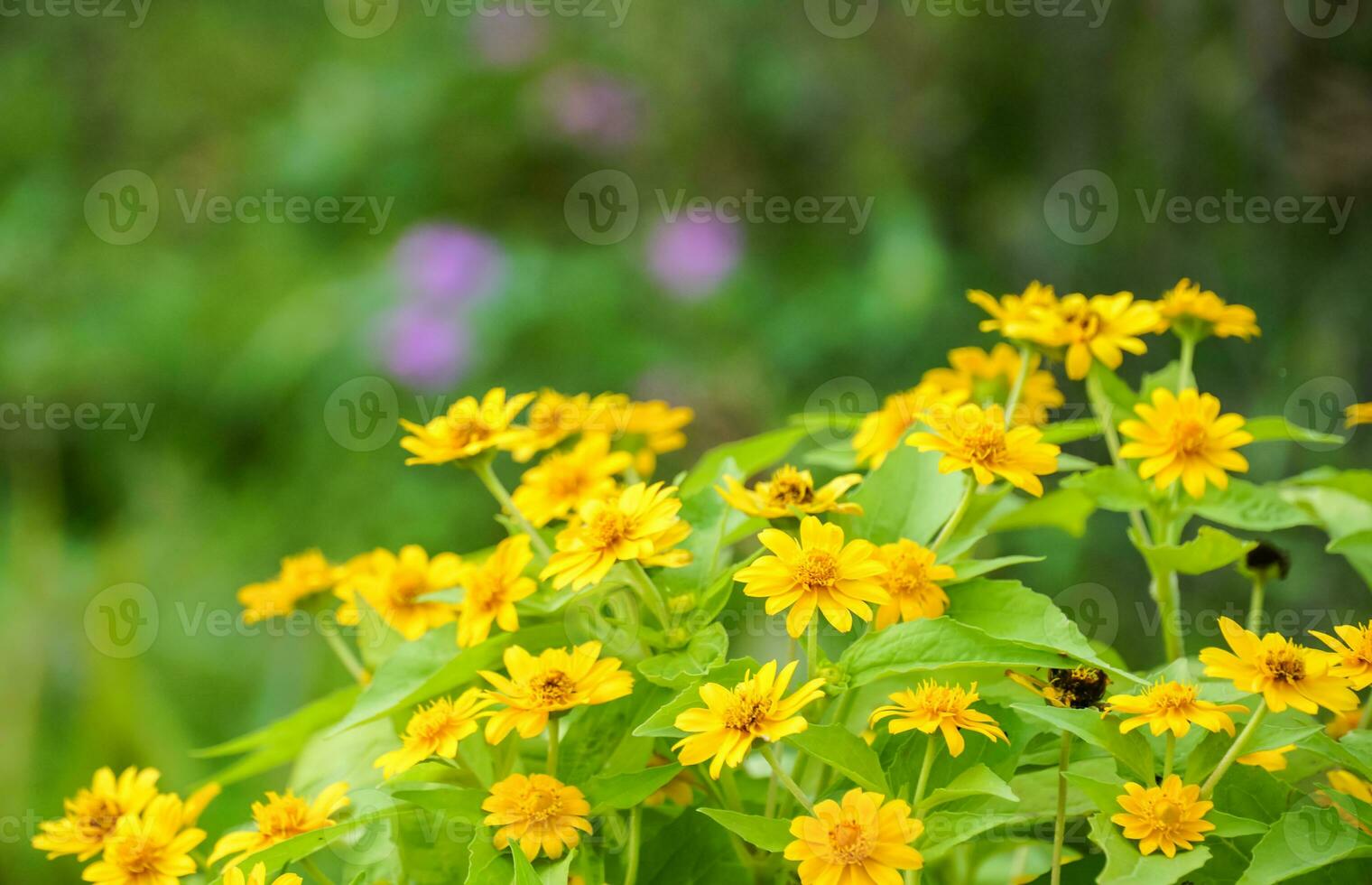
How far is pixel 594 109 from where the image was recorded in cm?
227

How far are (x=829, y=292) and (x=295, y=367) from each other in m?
0.94

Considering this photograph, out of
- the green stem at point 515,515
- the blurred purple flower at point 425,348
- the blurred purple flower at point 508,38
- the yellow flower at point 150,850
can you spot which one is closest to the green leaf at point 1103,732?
the green stem at point 515,515

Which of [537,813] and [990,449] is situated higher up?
[990,449]

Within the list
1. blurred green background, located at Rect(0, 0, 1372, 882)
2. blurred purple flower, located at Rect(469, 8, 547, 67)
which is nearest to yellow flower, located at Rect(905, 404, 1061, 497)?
blurred green background, located at Rect(0, 0, 1372, 882)

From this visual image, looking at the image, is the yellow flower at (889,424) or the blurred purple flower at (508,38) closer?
the yellow flower at (889,424)

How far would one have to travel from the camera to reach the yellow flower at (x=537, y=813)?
1.50ft

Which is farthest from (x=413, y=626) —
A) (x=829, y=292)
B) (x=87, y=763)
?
(x=829, y=292)

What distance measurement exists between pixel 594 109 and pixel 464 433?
178cm

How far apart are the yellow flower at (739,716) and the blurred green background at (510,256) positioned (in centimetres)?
113

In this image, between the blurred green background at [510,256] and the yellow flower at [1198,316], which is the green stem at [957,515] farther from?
the blurred green background at [510,256]

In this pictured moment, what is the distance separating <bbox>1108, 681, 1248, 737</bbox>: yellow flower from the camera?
43cm

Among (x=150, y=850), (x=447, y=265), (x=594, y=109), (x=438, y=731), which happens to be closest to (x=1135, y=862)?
(x=438, y=731)

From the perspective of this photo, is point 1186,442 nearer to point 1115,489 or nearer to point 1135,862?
point 1115,489

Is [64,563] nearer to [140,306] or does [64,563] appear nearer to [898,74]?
[140,306]
